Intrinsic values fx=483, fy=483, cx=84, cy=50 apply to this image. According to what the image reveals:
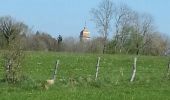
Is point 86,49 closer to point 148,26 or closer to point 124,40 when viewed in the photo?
point 124,40

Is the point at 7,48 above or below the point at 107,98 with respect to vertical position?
above

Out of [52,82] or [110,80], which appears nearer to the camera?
[52,82]

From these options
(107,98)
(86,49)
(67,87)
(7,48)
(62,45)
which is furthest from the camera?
(62,45)

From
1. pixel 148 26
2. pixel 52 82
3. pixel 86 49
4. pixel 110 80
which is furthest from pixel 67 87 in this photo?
pixel 148 26

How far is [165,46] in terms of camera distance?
105 metres

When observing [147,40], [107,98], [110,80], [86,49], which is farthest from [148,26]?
[107,98]

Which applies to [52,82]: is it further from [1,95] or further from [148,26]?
[148,26]

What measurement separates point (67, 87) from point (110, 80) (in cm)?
383

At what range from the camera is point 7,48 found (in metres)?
21.5

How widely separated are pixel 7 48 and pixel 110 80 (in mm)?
5243

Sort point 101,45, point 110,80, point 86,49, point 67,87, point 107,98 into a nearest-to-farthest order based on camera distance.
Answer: point 107,98 → point 67,87 → point 110,80 → point 101,45 → point 86,49

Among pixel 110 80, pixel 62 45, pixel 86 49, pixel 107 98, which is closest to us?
pixel 107 98

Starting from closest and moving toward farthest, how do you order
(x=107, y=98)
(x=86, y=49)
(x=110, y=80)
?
(x=107, y=98) < (x=110, y=80) < (x=86, y=49)

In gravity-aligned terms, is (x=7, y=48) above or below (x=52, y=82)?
above
